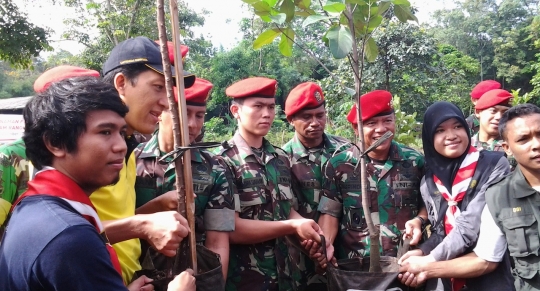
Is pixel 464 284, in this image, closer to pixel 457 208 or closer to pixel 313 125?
pixel 457 208

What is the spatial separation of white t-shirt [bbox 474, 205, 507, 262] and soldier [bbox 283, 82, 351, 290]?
1.00 meters

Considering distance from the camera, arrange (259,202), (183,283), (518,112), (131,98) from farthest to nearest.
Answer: (259,202), (518,112), (131,98), (183,283)

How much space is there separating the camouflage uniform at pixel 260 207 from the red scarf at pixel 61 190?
1.27m

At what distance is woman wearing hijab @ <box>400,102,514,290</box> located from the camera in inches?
87.1

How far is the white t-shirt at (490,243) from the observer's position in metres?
2.14

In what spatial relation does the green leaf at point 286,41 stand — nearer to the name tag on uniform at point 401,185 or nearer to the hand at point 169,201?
the hand at point 169,201

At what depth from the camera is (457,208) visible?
237 cm

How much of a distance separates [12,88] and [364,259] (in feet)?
136

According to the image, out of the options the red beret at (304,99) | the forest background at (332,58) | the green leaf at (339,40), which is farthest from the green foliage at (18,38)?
the green leaf at (339,40)

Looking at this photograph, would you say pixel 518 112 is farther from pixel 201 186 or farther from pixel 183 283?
pixel 183 283

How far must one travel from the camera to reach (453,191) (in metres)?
2.39

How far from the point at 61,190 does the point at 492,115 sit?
3.92 meters

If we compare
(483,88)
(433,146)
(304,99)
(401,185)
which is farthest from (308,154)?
(483,88)

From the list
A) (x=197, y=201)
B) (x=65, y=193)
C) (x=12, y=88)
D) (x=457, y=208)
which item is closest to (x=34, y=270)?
(x=65, y=193)
